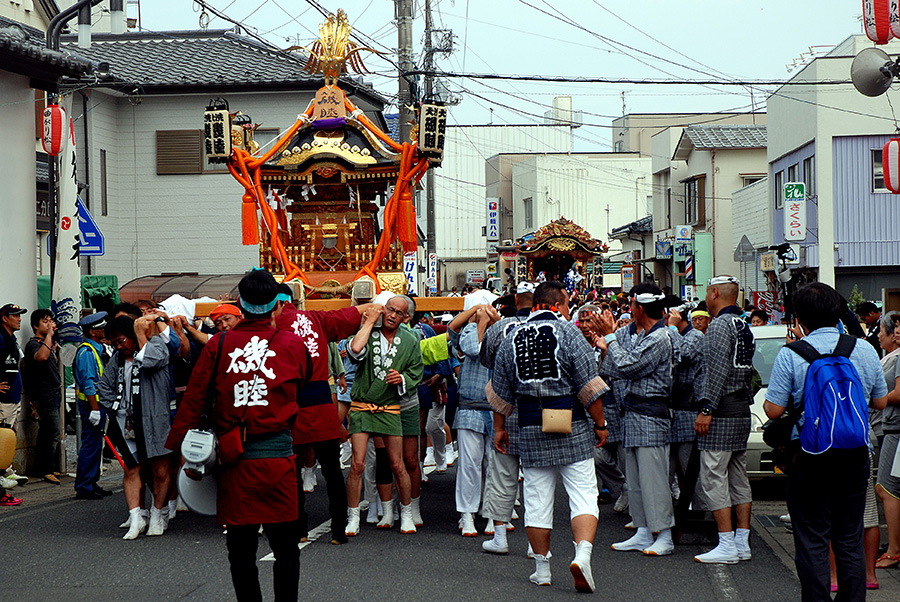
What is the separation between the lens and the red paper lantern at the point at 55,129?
1225cm

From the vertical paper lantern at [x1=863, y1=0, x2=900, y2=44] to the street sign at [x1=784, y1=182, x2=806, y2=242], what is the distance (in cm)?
1095

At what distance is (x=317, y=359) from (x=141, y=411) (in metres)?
2.04

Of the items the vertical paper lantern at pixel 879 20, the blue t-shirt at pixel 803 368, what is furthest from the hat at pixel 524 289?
the vertical paper lantern at pixel 879 20

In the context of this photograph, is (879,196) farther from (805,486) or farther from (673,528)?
(805,486)

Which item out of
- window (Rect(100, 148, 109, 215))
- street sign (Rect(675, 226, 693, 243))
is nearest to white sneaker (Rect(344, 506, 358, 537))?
window (Rect(100, 148, 109, 215))

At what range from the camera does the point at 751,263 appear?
32719 millimetres

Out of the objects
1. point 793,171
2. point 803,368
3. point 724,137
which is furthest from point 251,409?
point 724,137

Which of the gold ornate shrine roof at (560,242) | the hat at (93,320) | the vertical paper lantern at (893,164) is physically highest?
the vertical paper lantern at (893,164)

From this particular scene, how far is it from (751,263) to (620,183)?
21.8 meters

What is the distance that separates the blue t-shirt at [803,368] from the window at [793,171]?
73.2 ft

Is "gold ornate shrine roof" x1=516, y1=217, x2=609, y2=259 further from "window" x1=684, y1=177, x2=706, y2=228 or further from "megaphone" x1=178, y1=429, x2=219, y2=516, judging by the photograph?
"megaphone" x1=178, y1=429, x2=219, y2=516

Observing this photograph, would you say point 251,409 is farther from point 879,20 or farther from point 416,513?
point 879,20

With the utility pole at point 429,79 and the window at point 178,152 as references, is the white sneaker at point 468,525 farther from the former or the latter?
the window at point 178,152

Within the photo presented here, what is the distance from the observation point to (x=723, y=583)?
22.1ft
